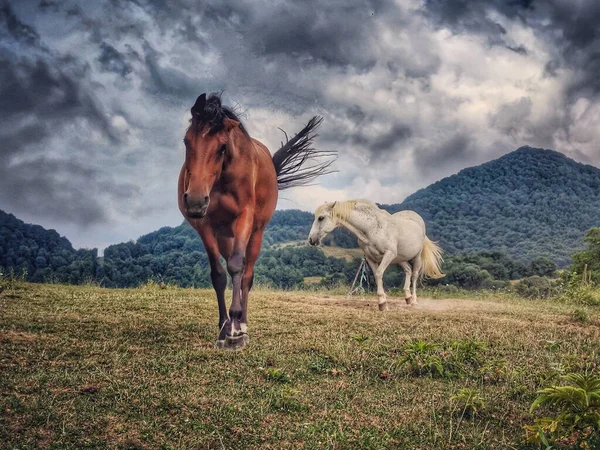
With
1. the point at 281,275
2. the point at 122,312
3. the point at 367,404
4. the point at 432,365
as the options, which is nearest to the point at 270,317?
the point at 122,312

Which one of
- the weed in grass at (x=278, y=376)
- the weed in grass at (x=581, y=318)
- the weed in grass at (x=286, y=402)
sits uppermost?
the weed in grass at (x=581, y=318)

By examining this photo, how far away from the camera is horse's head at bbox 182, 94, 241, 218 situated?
4508 mm

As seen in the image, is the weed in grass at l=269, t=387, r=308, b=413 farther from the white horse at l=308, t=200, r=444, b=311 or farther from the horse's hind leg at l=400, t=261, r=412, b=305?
the horse's hind leg at l=400, t=261, r=412, b=305

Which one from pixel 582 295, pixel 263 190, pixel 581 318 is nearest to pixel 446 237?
pixel 582 295

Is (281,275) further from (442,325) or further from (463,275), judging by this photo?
(442,325)

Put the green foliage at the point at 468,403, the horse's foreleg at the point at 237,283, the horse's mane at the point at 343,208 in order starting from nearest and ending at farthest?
1. the green foliage at the point at 468,403
2. the horse's foreleg at the point at 237,283
3. the horse's mane at the point at 343,208

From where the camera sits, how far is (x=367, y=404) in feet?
11.5

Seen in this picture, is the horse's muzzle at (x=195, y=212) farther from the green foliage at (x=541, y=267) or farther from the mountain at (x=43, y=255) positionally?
the green foliage at (x=541, y=267)

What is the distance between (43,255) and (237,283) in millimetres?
16503

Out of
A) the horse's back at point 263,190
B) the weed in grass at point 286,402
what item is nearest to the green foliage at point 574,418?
the weed in grass at point 286,402

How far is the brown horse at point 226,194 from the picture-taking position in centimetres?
471

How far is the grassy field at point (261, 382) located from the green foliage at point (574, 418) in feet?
0.78

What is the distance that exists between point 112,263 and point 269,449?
17.6 m

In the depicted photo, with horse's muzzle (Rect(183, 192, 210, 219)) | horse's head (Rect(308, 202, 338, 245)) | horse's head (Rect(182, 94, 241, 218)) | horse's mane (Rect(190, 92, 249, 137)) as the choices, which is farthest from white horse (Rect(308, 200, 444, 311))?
horse's muzzle (Rect(183, 192, 210, 219))
